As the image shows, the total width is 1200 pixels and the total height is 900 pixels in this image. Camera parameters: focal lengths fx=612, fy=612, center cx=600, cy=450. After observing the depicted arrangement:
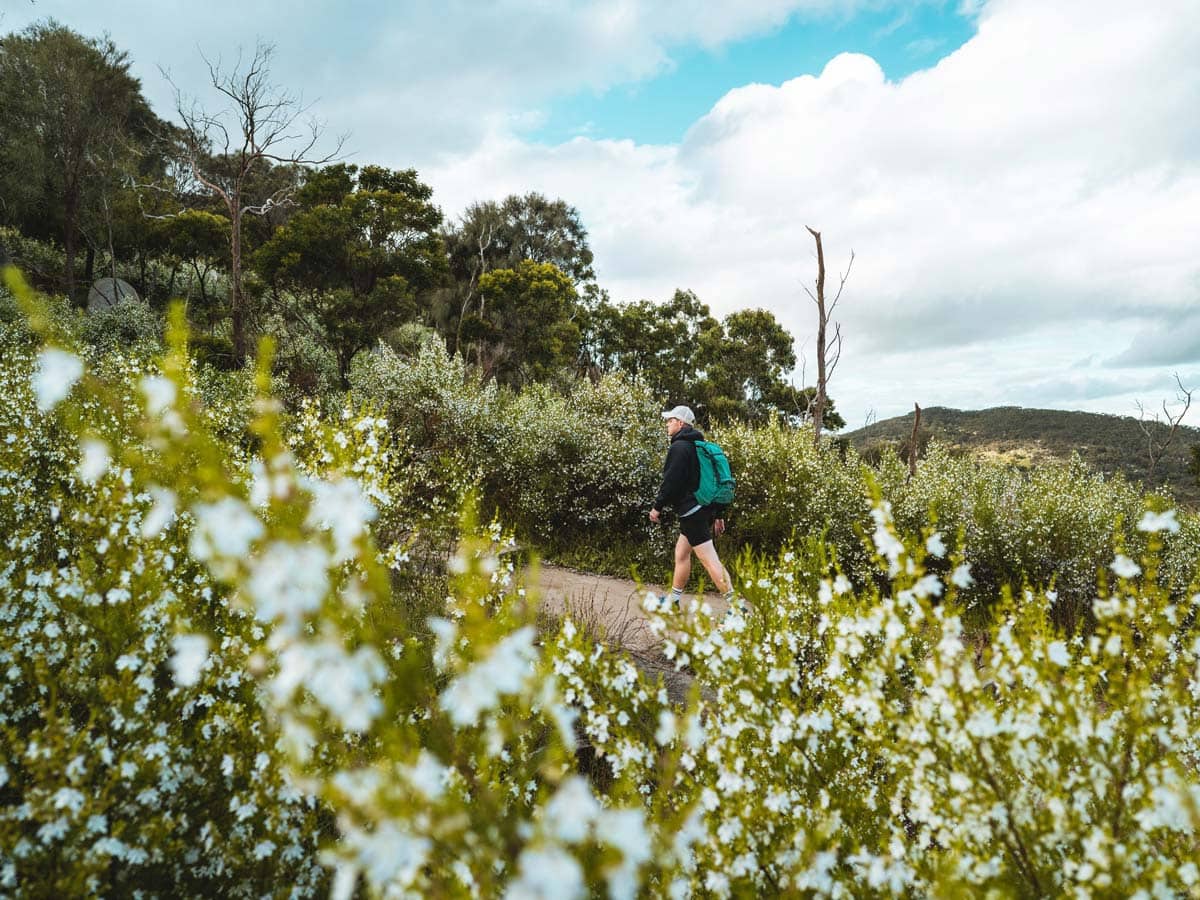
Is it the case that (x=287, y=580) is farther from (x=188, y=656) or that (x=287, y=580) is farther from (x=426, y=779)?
(x=188, y=656)

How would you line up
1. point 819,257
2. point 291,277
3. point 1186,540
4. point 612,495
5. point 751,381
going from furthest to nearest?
point 751,381 < point 291,277 < point 819,257 < point 612,495 < point 1186,540

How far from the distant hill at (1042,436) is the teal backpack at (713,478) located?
29.0 meters

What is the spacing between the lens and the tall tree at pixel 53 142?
18719 millimetres

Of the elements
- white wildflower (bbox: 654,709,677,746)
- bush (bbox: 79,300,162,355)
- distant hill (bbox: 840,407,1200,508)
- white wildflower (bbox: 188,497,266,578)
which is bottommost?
white wildflower (bbox: 654,709,677,746)

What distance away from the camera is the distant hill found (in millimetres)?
33469

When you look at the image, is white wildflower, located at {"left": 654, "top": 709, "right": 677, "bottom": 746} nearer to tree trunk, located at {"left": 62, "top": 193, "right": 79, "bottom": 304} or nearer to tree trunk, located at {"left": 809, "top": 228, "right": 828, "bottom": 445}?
tree trunk, located at {"left": 809, "top": 228, "right": 828, "bottom": 445}

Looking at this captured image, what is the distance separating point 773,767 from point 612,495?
298 inches

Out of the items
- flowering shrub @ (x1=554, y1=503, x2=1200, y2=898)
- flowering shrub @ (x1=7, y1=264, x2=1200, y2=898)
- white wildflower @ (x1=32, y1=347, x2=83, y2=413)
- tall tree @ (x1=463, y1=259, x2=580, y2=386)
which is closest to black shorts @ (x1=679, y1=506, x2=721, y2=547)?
flowering shrub @ (x1=7, y1=264, x2=1200, y2=898)

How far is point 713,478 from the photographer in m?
5.96

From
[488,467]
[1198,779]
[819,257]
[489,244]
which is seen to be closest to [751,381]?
[489,244]

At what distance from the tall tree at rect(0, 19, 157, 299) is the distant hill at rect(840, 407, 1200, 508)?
34214mm

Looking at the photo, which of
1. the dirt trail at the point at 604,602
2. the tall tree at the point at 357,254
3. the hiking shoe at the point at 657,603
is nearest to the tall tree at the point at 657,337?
the tall tree at the point at 357,254

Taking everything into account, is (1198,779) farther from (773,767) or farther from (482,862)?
(482,862)

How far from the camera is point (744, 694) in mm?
2340
